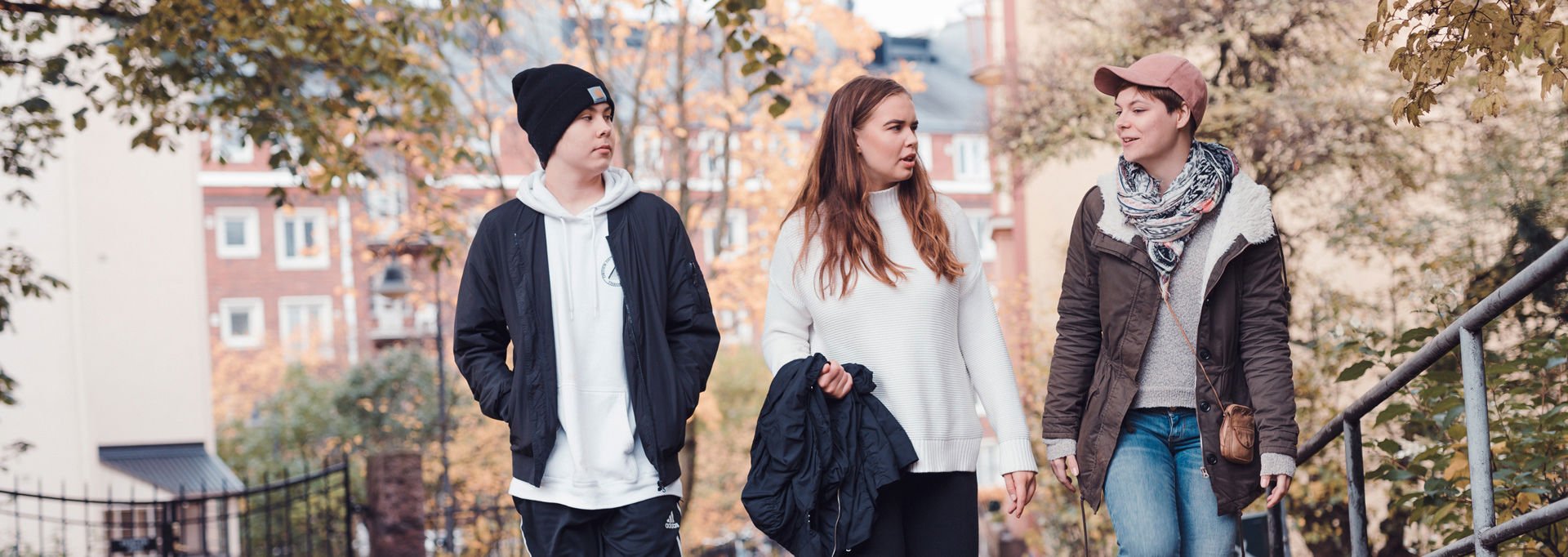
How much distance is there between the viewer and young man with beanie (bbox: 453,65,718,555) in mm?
3332

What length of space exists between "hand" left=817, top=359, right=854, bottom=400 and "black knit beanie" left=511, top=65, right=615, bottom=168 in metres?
0.91

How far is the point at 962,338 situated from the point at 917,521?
1.65ft

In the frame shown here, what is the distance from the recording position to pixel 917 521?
3.37 metres

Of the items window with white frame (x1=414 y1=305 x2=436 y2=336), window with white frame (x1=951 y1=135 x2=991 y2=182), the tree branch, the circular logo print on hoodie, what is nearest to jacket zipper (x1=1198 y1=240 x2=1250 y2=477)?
the circular logo print on hoodie

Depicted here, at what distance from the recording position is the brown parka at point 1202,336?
335 centimetres

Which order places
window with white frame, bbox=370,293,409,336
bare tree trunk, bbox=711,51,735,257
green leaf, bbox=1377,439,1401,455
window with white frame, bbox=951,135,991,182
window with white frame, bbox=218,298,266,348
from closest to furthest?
green leaf, bbox=1377,439,1401,455 → bare tree trunk, bbox=711,51,735,257 → window with white frame, bbox=218,298,266,348 → window with white frame, bbox=370,293,409,336 → window with white frame, bbox=951,135,991,182

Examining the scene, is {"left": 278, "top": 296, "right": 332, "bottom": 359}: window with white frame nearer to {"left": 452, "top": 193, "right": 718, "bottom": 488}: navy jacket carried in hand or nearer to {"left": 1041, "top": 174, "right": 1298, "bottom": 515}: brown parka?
{"left": 452, "top": 193, "right": 718, "bottom": 488}: navy jacket carried in hand

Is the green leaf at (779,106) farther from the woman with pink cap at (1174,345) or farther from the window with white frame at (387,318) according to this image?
the window with white frame at (387,318)

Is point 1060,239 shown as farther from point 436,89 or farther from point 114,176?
point 114,176

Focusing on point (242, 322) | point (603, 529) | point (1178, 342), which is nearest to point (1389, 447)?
point (1178, 342)

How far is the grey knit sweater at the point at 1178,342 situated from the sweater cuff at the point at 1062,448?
0.44 ft

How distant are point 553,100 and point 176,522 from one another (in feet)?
27.1

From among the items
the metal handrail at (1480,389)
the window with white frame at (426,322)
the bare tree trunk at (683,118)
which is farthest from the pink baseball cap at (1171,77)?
the window with white frame at (426,322)

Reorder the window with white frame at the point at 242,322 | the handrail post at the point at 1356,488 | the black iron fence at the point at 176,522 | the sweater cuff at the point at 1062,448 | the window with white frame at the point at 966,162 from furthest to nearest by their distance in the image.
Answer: the window with white frame at the point at 966,162
the window with white frame at the point at 242,322
the black iron fence at the point at 176,522
the handrail post at the point at 1356,488
the sweater cuff at the point at 1062,448
